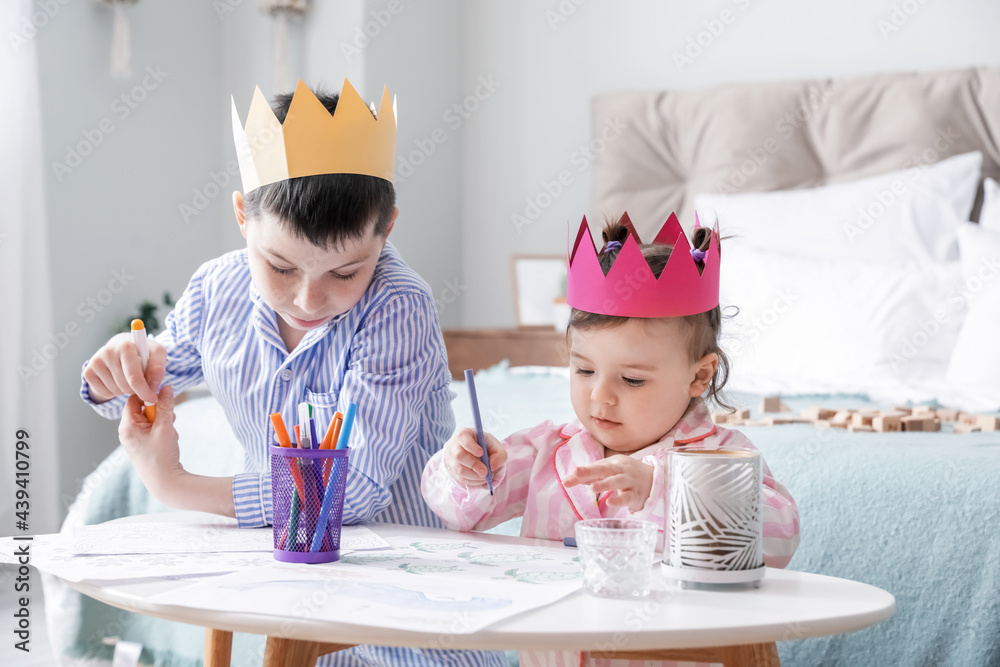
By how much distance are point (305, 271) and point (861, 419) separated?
1.01m

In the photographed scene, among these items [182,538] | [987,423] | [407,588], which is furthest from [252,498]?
[987,423]

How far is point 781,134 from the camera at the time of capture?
2855 millimetres

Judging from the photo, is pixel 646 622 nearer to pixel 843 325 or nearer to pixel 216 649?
pixel 216 649

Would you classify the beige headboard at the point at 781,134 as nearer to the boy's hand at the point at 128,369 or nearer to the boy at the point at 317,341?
the boy at the point at 317,341

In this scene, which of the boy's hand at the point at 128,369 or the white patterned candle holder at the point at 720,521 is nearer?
the white patterned candle holder at the point at 720,521

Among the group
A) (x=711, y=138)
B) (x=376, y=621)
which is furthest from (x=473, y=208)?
(x=376, y=621)

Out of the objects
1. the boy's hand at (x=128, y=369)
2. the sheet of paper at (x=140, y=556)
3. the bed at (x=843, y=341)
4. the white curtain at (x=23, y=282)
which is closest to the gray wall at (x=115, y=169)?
the white curtain at (x=23, y=282)

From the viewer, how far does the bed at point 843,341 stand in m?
1.27

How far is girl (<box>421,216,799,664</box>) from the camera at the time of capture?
98 centimetres

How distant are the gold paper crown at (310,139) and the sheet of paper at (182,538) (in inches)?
14.3

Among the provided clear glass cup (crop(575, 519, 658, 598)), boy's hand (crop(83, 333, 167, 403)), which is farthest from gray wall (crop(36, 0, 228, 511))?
clear glass cup (crop(575, 519, 658, 598))

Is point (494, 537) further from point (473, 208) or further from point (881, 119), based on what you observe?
point (473, 208)

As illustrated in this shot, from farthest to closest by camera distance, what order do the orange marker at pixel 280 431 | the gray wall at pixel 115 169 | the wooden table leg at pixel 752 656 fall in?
the gray wall at pixel 115 169 < the orange marker at pixel 280 431 < the wooden table leg at pixel 752 656

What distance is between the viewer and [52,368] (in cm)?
266
